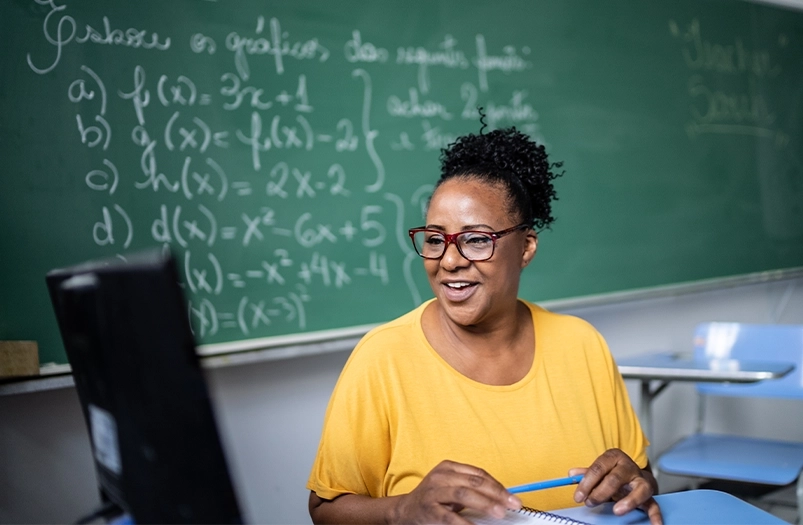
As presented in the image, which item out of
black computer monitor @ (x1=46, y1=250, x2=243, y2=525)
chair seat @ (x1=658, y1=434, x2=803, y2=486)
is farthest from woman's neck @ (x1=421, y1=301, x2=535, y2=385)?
chair seat @ (x1=658, y1=434, x2=803, y2=486)

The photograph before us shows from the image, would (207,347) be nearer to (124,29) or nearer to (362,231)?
(362,231)

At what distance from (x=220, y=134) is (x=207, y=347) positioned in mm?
653

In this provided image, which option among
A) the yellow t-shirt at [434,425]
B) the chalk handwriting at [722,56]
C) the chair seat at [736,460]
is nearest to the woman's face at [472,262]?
the yellow t-shirt at [434,425]

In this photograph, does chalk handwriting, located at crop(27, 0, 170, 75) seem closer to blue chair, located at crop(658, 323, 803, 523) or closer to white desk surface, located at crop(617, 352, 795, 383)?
white desk surface, located at crop(617, 352, 795, 383)

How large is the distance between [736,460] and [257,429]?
1689 millimetres

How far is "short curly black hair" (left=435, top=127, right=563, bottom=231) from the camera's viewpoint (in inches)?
62.6

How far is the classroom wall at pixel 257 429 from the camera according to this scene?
2.02 m

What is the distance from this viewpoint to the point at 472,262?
4.94 ft

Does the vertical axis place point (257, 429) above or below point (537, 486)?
below

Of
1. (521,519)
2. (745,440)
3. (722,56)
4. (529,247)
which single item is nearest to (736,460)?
(745,440)

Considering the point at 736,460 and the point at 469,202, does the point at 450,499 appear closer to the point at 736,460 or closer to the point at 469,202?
the point at 469,202

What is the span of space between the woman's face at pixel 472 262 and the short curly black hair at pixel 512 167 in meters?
0.04

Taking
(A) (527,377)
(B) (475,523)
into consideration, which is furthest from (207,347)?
(B) (475,523)

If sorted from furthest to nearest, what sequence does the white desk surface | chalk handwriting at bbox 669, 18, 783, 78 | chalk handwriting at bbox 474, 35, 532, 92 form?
chalk handwriting at bbox 669, 18, 783, 78, chalk handwriting at bbox 474, 35, 532, 92, the white desk surface
